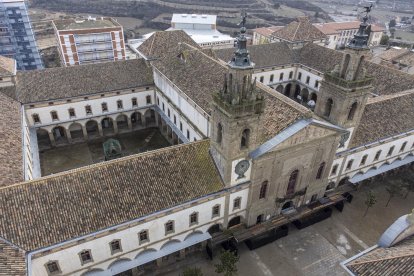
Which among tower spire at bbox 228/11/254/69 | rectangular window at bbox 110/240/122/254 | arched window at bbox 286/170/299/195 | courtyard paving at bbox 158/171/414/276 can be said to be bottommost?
courtyard paving at bbox 158/171/414/276

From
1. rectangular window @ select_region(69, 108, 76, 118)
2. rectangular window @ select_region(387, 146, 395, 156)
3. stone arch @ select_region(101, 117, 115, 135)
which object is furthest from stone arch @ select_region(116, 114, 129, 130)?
rectangular window @ select_region(387, 146, 395, 156)

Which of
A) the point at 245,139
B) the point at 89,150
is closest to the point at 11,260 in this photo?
the point at 245,139

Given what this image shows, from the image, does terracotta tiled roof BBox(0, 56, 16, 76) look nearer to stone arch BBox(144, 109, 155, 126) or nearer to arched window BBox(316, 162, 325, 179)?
stone arch BBox(144, 109, 155, 126)

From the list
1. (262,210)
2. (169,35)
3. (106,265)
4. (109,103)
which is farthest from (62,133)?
(262,210)

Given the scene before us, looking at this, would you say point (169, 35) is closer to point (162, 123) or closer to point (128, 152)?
point (162, 123)

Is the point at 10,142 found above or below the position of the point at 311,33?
below

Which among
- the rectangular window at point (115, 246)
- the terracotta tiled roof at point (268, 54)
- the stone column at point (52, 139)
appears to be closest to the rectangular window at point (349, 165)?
the rectangular window at point (115, 246)

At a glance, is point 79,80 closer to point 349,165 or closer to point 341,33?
point 349,165
